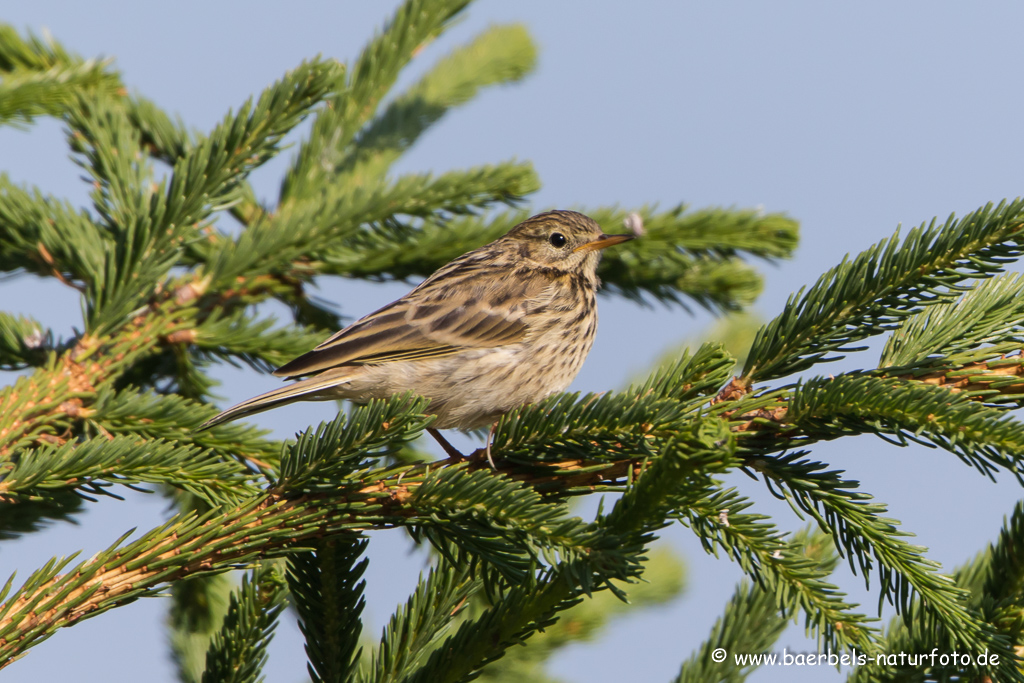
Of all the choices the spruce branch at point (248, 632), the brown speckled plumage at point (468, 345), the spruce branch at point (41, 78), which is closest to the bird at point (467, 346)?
the brown speckled plumage at point (468, 345)

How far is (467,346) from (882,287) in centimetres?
247

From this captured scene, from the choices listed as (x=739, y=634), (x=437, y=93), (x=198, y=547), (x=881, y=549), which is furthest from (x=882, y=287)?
(x=437, y=93)

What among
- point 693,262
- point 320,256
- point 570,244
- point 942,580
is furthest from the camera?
point 570,244

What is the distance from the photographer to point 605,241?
561cm

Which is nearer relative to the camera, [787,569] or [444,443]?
[787,569]

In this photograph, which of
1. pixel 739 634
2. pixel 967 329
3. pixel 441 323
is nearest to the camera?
pixel 967 329

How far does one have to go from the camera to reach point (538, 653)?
4531 millimetres

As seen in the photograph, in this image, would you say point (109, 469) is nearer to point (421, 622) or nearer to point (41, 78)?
point (421, 622)

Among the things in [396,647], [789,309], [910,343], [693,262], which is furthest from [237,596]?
[693,262]

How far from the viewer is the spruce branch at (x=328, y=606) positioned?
293 cm

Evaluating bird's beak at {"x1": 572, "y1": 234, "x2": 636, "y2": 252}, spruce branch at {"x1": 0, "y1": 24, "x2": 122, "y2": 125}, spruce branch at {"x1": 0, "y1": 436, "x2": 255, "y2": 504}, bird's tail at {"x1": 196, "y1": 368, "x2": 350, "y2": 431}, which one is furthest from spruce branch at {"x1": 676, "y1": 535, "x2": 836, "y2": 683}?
spruce branch at {"x1": 0, "y1": 24, "x2": 122, "y2": 125}

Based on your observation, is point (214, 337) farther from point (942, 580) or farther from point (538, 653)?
point (942, 580)

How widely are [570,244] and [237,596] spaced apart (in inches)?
142

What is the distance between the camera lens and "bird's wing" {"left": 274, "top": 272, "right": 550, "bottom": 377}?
482cm
